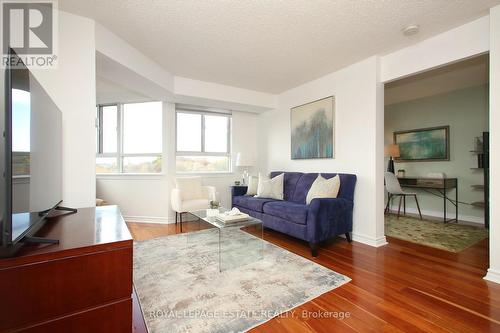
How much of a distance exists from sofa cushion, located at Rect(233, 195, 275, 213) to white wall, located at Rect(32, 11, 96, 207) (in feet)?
6.89

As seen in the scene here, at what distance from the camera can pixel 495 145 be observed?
202 centimetres

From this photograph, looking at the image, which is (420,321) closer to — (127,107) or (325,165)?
(325,165)

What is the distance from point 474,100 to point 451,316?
4312mm

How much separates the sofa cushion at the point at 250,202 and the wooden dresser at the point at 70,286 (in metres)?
2.45

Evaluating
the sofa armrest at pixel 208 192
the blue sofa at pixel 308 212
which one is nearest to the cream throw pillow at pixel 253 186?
the blue sofa at pixel 308 212

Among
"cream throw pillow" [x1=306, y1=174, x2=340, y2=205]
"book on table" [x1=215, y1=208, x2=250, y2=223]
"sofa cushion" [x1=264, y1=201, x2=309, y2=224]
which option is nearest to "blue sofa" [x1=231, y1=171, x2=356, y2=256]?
"sofa cushion" [x1=264, y1=201, x2=309, y2=224]

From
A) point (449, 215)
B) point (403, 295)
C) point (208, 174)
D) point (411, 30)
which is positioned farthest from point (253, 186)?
point (449, 215)

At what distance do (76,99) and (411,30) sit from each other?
11.0 ft

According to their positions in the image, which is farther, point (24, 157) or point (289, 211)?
point (289, 211)

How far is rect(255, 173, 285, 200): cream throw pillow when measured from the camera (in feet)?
12.5

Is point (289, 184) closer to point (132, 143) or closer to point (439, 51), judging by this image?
point (439, 51)

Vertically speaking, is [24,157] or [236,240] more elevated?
[24,157]

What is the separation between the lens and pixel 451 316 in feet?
5.03

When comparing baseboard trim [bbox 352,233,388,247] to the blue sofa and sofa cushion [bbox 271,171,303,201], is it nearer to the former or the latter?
the blue sofa
